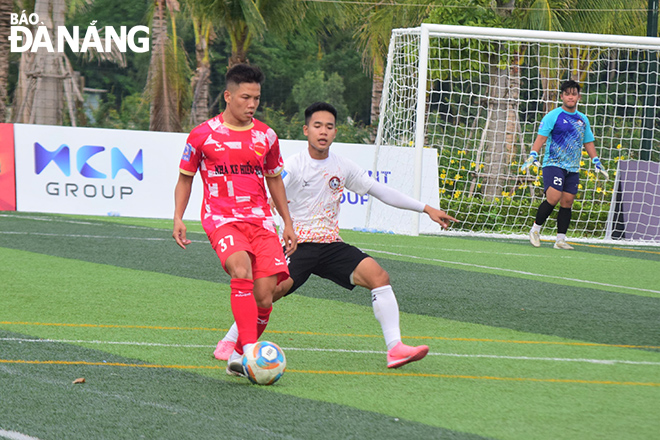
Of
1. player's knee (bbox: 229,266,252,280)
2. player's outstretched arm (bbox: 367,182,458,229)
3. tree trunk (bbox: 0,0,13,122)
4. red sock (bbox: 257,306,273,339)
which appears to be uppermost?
tree trunk (bbox: 0,0,13,122)

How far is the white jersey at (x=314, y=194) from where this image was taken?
565 centimetres

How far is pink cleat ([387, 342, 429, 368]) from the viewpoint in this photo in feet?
→ 16.7

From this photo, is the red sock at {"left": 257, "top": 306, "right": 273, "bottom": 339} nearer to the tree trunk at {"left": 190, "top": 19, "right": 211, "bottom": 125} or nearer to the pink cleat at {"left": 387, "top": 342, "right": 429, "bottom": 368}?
the pink cleat at {"left": 387, "top": 342, "right": 429, "bottom": 368}

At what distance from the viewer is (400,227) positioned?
588 inches

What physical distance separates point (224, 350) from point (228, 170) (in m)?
1.11

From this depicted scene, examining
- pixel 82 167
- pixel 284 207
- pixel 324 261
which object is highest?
pixel 284 207

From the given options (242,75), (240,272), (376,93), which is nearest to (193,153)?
(242,75)

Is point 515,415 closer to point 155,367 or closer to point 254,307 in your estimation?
point 254,307

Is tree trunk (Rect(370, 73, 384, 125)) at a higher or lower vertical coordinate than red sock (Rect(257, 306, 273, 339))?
higher

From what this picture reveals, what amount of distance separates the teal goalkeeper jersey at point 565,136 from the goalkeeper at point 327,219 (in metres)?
6.74

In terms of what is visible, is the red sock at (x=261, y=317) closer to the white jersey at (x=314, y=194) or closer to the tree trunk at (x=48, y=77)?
the white jersey at (x=314, y=194)

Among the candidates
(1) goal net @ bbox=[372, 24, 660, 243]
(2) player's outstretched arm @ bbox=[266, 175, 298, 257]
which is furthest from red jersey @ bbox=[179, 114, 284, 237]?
(1) goal net @ bbox=[372, 24, 660, 243]

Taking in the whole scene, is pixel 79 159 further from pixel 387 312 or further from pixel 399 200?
pixel 387 312

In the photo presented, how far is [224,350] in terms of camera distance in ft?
17.7
